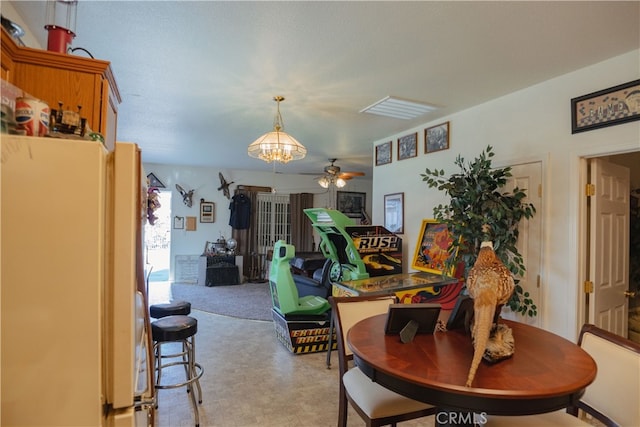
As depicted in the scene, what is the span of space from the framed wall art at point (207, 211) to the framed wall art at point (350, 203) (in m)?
3.27

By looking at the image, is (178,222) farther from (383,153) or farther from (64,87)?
(64,87)


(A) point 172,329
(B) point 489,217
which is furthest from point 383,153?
(A) point 172,329

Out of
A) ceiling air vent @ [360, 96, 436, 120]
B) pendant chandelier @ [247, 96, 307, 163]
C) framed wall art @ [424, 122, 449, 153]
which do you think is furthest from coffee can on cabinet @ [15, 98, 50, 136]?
framed wall art @ [424, 122, 449, 153]

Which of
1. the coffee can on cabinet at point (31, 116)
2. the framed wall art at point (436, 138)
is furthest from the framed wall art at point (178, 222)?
the coffee can on cabinet at point (31, 116)

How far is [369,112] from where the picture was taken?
356 cm

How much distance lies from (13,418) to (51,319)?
0.31 metres

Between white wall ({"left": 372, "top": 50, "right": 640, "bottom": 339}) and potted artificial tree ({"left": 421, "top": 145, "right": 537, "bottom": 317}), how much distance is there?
0.19m

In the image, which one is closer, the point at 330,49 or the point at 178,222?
the point at 330,49

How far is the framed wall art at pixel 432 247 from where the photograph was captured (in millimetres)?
3748

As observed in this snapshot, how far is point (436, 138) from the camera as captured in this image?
3951 millimetres

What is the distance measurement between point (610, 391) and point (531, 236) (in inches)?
64.8

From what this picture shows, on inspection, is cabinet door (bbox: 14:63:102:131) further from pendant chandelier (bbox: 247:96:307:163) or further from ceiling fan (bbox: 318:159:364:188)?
ceiling fan (bbox: 318:159:364:188)

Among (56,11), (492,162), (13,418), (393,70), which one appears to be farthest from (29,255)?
(492,162)

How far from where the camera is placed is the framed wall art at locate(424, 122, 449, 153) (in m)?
3.81
